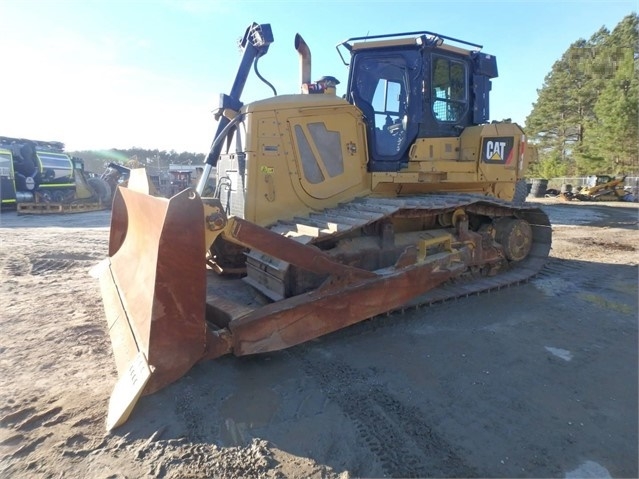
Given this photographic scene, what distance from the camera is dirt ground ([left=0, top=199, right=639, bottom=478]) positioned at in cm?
223

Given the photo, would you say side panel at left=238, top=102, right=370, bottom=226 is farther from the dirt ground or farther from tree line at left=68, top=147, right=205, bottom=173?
tree line at left=68, top=147, right=205, bottom=173

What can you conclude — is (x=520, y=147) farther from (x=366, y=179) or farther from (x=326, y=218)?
(x=326, y=218)

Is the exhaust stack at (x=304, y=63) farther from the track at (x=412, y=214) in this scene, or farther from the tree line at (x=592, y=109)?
the tree line at (x=592, y=109)

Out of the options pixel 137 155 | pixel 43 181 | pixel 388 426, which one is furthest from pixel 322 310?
pixel 137 155

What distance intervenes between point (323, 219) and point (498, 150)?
9.26 feet

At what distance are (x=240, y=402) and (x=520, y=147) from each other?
197 inches

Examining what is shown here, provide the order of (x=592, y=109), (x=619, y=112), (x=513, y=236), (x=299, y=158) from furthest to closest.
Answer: (x=592, y=109)
(x=619, y=112)
(x=513, y=236)
(x=299, y=158)

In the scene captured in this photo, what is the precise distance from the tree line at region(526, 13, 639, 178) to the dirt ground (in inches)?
952

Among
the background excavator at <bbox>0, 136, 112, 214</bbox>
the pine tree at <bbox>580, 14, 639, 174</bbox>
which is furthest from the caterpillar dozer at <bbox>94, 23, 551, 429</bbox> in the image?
the pine tree at <bbox>580, 14, 639, 174</bbox>

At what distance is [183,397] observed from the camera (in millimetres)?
2824

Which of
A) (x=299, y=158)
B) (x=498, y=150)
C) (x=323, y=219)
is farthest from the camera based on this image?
(x=498, y=150)

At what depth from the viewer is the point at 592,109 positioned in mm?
34062

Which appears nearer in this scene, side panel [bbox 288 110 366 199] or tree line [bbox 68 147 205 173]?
side panel [bbox 288 110 366 199]

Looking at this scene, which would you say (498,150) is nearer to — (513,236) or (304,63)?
(513,236)
